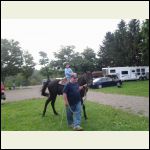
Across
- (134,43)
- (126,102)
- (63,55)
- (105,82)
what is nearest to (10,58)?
(63,55)

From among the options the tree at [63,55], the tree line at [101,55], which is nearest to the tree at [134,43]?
the tree line at [101,55]

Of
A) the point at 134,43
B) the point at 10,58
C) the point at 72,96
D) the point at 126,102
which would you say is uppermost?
the point at 134,43

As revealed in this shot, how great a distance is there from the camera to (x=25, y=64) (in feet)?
214

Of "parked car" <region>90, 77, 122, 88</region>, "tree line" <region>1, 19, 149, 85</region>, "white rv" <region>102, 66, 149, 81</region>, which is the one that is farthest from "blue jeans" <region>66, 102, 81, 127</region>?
"tree line" <region>1, 19, 149, 85</region>

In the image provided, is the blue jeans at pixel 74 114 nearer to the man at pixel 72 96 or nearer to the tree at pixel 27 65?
the man at pixel 72 96

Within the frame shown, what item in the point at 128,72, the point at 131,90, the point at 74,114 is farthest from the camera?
the point at 128,72

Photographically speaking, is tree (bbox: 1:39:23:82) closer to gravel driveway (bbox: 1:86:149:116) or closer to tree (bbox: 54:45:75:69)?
tree (bbox: 54:45:75:69)

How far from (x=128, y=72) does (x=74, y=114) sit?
4107cm

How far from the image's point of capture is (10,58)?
62344 millimetres

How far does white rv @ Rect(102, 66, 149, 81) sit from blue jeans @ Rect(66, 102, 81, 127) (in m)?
36.7

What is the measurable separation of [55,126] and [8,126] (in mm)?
1653

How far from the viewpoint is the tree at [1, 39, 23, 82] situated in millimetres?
61156

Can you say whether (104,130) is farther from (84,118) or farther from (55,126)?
(84,118)

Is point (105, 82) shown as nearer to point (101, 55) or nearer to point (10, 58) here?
point (101, 55)
